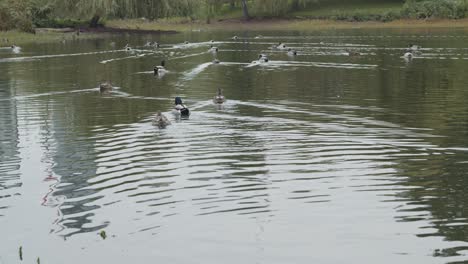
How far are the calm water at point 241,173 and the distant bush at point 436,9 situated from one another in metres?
66.7

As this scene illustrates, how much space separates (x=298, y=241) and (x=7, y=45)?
77872 millimetres

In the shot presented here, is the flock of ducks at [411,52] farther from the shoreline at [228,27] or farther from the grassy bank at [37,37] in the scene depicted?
the grassy bank at [37,37]

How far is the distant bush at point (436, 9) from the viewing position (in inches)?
4306

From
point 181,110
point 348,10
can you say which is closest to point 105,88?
point 181,110

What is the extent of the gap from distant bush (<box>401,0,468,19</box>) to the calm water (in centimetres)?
6668

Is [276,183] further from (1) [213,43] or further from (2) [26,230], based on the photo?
(1) [213,43]

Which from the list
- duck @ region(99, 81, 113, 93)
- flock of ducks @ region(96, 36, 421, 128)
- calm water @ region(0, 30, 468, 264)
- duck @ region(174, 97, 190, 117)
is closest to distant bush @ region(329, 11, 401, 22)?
flock of ducks @ region(96, 36, 421, 128)

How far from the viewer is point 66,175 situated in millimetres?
22156

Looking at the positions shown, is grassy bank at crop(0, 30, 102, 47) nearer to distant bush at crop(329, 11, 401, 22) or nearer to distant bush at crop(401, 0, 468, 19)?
distant bush at crop(329, 11, 401, 22)

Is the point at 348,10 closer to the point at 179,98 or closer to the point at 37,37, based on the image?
the point at 37,37

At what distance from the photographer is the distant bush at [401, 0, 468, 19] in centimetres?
10938

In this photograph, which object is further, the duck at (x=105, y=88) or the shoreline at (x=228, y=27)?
the shoreline at (x=228, y=27)

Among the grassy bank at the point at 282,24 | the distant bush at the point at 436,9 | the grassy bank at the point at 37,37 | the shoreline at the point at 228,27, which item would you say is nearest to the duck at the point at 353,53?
the shoreline at the point at 228,27

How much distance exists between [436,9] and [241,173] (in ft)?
320
